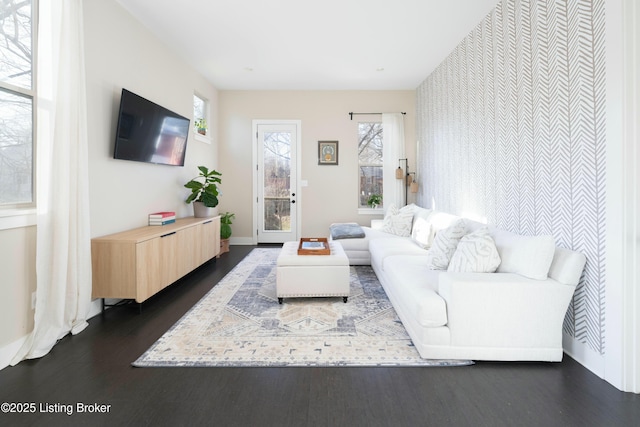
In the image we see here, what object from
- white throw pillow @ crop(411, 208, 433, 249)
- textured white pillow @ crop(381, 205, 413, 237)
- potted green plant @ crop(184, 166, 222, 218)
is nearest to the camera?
white throw pillow @ crop(411, 208, 433, 249)

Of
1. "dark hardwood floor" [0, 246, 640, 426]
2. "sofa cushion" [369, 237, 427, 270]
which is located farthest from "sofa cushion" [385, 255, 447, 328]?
"dark hardwood floor" [0, 246, 640, 426]

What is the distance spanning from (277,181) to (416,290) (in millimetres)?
4343

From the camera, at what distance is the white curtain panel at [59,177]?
2240mm

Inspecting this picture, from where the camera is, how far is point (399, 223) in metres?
4.81

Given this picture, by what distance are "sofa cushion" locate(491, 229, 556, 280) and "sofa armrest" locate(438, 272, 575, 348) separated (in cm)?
8

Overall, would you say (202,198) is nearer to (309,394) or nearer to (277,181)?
(277,181)

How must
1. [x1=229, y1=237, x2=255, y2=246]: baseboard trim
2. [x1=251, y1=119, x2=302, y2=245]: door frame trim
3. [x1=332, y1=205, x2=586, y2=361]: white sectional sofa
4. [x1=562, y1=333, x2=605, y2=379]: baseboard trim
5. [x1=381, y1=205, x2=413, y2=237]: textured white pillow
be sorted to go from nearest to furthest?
[x1=562, y1=333, x2=605, y2=379]: baseboard trim < [x1=332, y1=205, x2=586, y2=361]: white sectional sofa < [x1=381, y1=205, x2=413, y2=237]: textured white pillow < [x1=251, y1=119, x2=302, y2=245]: door frame trim < [x1=229, y1=237, x2=255, y2=246]: baseboard trim

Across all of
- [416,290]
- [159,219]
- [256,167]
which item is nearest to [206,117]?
[256,167]

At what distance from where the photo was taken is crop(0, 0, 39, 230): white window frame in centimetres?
211

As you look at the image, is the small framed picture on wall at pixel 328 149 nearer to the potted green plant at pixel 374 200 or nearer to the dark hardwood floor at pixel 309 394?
the potted green plant at pixel 374 200

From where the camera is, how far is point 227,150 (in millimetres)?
6180

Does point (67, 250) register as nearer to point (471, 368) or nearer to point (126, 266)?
point (126, 266)

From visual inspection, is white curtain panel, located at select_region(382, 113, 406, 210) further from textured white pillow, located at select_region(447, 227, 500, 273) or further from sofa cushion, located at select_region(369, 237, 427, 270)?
textured white pillow, located at select_region(447, 227, 500, 273)

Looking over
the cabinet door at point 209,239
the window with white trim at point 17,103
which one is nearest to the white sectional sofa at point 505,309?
the window with white trim at point 17,103
